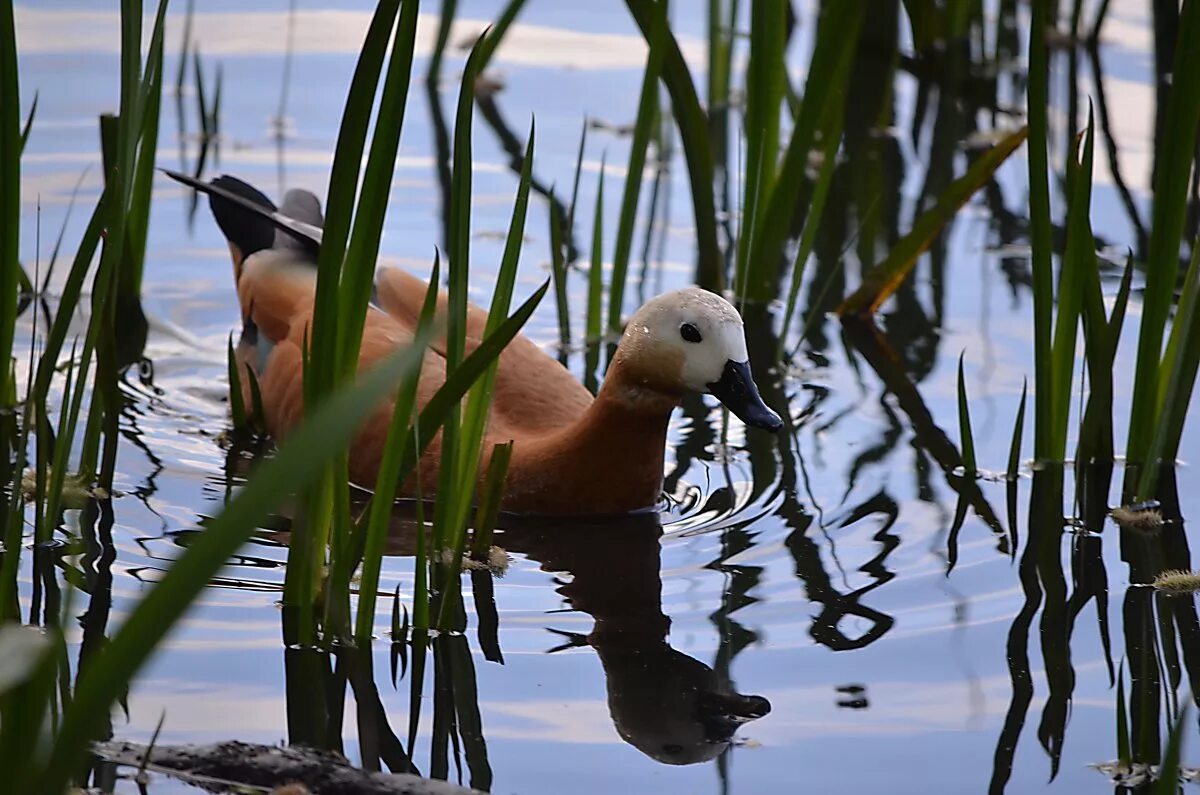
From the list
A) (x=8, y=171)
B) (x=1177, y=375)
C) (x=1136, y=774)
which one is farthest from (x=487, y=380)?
(x=1177, y=375)

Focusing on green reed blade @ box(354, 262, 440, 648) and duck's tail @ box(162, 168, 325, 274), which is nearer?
green reed blade @ box(354, 262, 440, 648)

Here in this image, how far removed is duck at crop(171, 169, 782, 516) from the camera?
13.5ft

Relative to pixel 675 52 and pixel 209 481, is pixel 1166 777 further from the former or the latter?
pixel 675 52

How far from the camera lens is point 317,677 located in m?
3.18

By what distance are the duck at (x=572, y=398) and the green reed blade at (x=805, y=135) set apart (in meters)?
0.78

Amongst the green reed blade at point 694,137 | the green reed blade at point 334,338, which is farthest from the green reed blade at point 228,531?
the green reed blade at point 694,137

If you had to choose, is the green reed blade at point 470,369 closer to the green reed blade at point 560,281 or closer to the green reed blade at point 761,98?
the green reed blade at point 560,281

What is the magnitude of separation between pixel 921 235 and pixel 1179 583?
6.27 feet

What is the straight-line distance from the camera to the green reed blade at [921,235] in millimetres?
5137

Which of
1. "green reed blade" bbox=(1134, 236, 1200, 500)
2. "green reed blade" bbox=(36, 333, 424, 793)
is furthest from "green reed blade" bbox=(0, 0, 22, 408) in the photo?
"green reed blade" bbox=(1134, 236, 1200, 500)

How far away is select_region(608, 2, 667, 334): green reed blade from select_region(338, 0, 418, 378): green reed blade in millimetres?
1654

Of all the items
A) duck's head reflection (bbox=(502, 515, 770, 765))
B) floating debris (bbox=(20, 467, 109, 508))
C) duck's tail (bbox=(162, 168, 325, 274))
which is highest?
duck's tail (bbox=(162, 168, 325, 274))

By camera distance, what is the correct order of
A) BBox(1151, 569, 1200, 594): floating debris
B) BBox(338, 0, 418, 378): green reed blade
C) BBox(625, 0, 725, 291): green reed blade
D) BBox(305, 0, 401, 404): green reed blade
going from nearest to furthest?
1. BBox(305, 0, 401, 404): green reed blade
2. BBox(338, 0, 418, 378): green reed blade
3. BBox(1151, 569, 1200, 594): floating debris
4. BBox(625, 0, 725, 291): green reed blade

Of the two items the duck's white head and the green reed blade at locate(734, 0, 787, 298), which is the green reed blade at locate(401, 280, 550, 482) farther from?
the green reed blade at locate(734, 0, 787, 298)
